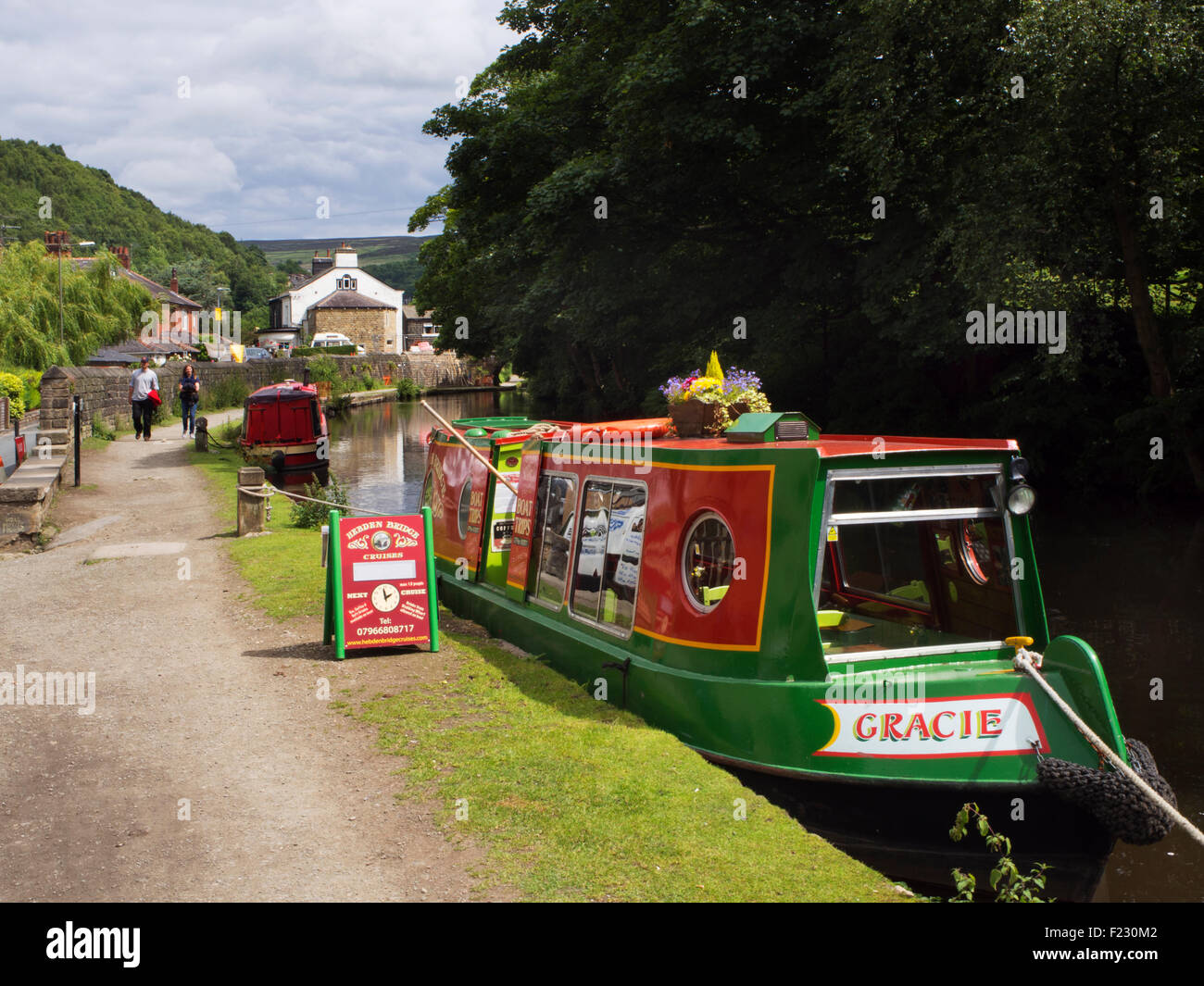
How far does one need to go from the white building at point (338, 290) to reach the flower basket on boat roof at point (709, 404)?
97821 mm

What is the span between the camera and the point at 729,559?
289 inches

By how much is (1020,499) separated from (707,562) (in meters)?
2.05

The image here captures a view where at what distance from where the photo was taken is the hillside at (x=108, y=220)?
98625 mm

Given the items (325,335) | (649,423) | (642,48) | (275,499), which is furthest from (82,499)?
(325,335)

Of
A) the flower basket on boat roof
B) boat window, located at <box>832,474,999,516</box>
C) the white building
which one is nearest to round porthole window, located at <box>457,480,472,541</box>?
the flower basket on boat roof

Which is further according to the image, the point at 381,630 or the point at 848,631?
the point at 381,630

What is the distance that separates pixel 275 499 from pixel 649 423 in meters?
12.5

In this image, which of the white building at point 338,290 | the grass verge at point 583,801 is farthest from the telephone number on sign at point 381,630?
the white building at point 338,290

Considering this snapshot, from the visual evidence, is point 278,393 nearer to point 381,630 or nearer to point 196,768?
point 381,630

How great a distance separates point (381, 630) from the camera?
29.8ft

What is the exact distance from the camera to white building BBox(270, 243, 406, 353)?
107438mm

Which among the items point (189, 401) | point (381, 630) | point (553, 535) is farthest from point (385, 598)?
point (189, 401)

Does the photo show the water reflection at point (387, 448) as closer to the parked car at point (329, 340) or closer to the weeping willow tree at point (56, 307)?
the weeping willow tree at point (56, 307)

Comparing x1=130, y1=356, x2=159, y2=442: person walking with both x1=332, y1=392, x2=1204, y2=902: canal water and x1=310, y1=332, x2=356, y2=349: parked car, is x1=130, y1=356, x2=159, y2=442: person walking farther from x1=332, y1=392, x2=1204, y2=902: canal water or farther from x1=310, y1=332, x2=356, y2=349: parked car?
x1=310, y1=332, x2=356, y2=349: parked car
